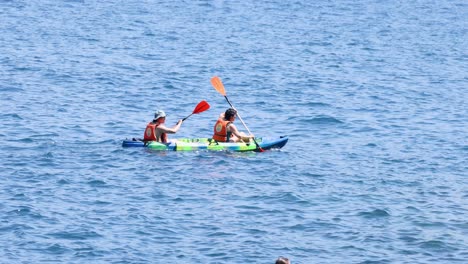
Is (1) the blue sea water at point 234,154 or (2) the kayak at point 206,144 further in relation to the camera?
(2) the kayak at point 206,144

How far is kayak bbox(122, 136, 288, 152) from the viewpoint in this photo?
25016 mm

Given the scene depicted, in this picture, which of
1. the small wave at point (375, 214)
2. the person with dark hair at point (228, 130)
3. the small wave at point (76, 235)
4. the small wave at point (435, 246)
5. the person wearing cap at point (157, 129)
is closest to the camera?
the small wave at point (76, 235)

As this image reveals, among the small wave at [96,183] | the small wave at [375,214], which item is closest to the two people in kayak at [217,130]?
the small wave at [96,183]

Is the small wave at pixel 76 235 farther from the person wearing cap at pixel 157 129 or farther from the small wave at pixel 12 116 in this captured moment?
the small wave at pixel 12 116

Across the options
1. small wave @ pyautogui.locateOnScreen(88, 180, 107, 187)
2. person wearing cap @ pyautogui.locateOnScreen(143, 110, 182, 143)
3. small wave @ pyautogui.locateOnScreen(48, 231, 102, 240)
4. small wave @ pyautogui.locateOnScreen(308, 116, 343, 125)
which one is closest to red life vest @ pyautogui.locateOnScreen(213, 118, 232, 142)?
person wearing cap @ pyautogui.locateOnScreen(143, 110, 182, 143)

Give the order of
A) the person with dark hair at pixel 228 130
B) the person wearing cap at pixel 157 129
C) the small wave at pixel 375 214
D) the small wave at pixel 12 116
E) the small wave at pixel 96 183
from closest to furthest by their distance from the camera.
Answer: the small wave at pixel 375 214, the small wave at pixel 96 183, the person wearing cap at pixel 157 129, the person with dark hair at pixel 228 130, the small wave at pixel 12 116

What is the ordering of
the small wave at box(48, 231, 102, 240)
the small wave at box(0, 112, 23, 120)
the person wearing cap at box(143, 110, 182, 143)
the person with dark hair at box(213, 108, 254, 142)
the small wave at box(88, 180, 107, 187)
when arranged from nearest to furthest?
the small wave at box(48, 231, 102, 240)
the small wave at box(88, 180, 107, 187)
the person wearing cap at box(143, 110, 182, 143)
the person with dark hair at box(213, 108, 254, 142)
the small wave at box(0, 112, 23, 120)

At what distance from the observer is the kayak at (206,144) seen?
25.0m

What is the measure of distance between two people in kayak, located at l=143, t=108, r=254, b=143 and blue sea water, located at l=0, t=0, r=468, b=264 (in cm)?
53

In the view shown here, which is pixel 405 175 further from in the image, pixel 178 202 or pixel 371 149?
pixel 178 202

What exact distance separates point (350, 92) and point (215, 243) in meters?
16.6

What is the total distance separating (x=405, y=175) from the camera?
78.1ft

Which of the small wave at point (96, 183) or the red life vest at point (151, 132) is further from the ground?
the red life vest at point (151, 132)

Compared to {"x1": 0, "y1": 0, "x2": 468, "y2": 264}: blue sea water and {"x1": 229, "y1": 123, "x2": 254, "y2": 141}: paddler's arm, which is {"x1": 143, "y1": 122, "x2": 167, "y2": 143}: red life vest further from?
{"x1": 229, "y1": 123, "x2": 254, "y2": 141}: paddler's arm
